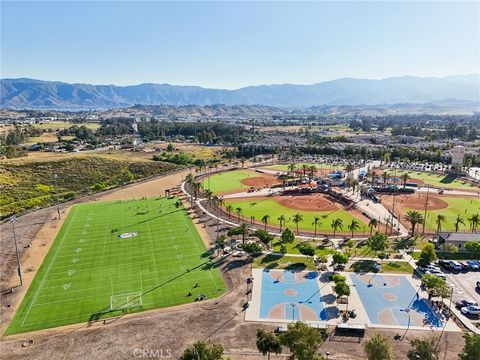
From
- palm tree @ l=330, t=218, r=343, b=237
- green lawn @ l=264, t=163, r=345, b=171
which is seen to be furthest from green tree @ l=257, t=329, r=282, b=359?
green lawn @ l=264, t=163, r=345, b=171

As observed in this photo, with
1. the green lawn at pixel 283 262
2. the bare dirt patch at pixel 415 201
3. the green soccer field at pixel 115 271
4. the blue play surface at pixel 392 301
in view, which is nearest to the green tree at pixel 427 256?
the blue play surface at pixel 392 301

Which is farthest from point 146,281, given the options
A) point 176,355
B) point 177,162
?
point 177,162

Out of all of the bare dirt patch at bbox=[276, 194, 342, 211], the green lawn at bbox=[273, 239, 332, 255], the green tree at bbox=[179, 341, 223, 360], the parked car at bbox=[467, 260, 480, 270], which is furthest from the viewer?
the bare dirt patch at bbox=[276, 194, 342, 211]

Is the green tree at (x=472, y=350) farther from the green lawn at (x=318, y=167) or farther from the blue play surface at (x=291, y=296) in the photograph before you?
the green lawn at (x=318, y=167)

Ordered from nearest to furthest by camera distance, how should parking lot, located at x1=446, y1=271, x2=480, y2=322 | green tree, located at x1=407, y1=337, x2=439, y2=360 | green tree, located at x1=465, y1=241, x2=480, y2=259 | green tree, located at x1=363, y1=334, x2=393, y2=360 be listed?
1. green tree, located at x1=363, y1=334, x2=393, y2=360
2. green tree, located at x1=407, y1=337, x2=439, y2=360
3. parking lot, located at x1=446, y1=271, x2=480, y2=322
4. green tree, located at x1=465, y1=241, x2=480, y2=259

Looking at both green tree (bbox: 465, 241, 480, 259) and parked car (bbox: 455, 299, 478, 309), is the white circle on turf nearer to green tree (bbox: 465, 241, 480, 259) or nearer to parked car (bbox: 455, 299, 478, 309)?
parked car (bbox: 455, 299, 478, 309)

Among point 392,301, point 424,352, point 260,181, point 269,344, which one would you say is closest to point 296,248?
point 392,301

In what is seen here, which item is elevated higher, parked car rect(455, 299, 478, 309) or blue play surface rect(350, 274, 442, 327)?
parked car rect(455, 299, 478, 309)
